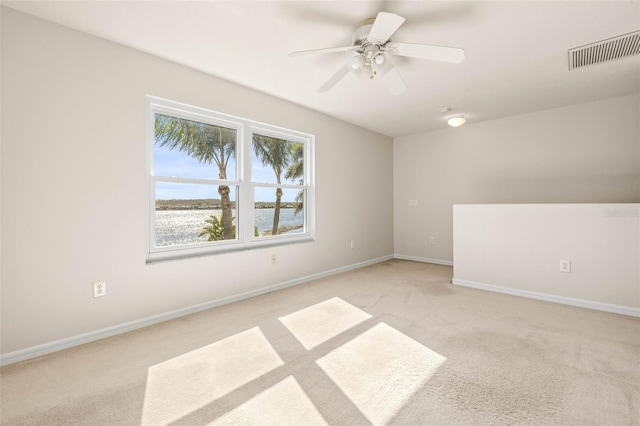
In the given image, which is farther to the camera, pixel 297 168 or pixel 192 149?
pixel 297 168

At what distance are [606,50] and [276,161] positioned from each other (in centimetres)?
354

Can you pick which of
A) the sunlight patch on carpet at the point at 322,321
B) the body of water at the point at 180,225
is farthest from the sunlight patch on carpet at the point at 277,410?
the body of water at the point at 180,225

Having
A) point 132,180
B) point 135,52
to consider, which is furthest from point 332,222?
point 135,52

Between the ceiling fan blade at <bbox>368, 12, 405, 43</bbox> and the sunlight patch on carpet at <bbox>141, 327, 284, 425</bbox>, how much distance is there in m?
2.32

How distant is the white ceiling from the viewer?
2008 mm

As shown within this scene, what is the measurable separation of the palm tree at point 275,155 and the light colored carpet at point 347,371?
1459 millimetres

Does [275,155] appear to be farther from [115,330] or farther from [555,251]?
[555,251]

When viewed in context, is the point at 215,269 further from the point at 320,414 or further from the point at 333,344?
the point at 320,414

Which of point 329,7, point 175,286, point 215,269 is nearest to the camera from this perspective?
point 329,7

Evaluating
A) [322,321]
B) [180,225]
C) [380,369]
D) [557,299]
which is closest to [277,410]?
[380,369]

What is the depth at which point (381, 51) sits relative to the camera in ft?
7.16

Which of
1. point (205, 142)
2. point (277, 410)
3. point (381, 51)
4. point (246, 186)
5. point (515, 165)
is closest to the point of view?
point (277, 410)

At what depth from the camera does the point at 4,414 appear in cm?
147

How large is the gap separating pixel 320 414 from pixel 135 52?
3151 mm
